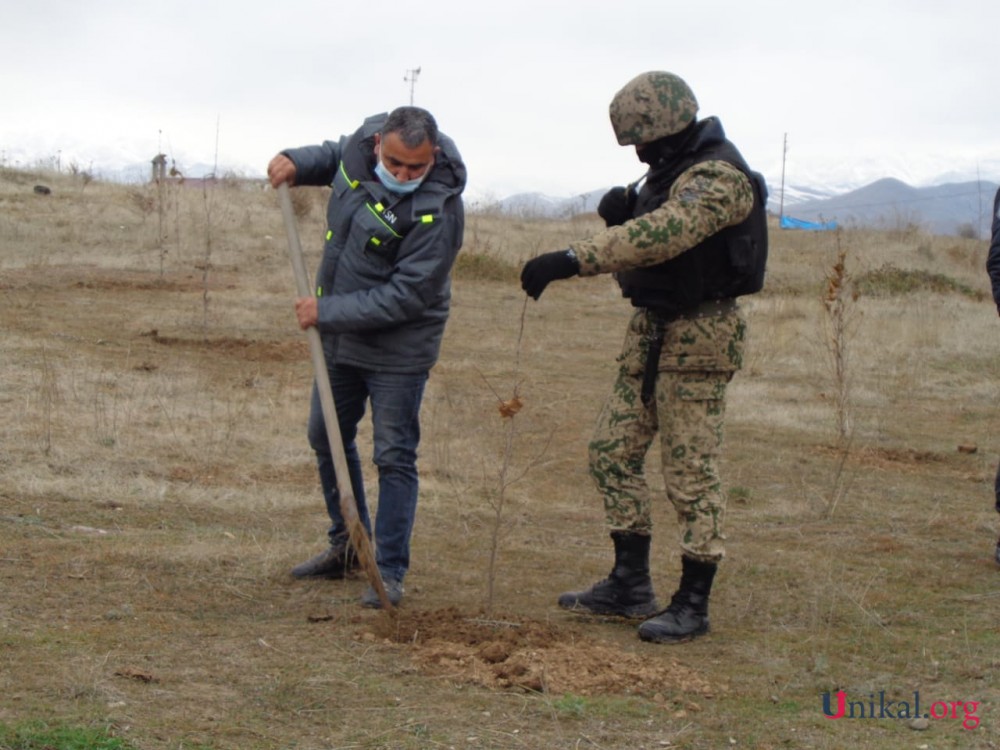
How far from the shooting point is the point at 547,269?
3.75 metres

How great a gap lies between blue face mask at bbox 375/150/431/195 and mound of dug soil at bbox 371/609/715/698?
150 centimetres

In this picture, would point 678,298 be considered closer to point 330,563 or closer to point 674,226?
point 674,226

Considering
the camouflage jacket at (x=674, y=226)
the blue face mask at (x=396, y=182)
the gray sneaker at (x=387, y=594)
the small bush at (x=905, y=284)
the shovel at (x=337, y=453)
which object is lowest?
the gray sneaker at (x=387, y=594)

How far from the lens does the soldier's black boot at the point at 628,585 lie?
447cm

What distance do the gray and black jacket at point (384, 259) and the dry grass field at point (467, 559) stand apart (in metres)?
0.49

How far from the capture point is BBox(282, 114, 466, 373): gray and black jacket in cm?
416

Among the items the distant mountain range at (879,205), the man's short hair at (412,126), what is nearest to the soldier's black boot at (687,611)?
the man's short hair at (412,126)

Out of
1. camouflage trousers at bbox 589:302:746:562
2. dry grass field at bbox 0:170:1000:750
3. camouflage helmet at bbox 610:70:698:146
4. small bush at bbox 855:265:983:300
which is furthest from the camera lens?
small bush at bbox 855:265:983:300

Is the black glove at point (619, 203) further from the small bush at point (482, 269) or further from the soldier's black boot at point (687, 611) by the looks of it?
the small bush at point (482, 269)

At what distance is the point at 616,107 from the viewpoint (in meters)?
4.10

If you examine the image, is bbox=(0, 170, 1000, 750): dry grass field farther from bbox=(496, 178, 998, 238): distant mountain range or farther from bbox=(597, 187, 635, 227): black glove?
bbox=(496, 178, 998, 238): distant mountain range

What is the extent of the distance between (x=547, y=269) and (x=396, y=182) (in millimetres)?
722
